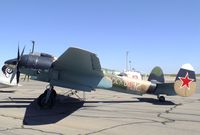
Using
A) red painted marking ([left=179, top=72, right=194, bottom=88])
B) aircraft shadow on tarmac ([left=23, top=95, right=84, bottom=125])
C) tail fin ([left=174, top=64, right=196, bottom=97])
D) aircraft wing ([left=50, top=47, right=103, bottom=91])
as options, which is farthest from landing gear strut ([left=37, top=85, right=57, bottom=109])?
red painted marking ([left=179, top=72, right=194, bottom=88])

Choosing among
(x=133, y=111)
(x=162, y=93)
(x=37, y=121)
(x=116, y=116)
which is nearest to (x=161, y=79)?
(x=162, y=93)

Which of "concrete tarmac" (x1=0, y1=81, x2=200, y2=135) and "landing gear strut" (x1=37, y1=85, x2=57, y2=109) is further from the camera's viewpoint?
"landing gear strut" (x1=37, y1=85, x2=57, y2=109)

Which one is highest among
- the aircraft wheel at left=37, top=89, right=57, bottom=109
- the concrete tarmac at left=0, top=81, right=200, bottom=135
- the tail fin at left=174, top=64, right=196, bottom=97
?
the tail fin at left=174, top=64, right=196, bottom=97

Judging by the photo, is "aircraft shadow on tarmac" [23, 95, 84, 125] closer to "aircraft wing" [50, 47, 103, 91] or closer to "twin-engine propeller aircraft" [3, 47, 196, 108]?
"twin-engine propeller aircraft" [3, 47, 196, 108]

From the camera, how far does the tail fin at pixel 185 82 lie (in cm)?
1839

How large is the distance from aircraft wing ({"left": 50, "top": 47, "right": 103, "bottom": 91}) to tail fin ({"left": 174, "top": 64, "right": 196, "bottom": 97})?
502 cm

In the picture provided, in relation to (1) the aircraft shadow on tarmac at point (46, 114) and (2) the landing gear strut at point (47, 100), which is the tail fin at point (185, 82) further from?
(2) the landing gear strut at point (47, 100)

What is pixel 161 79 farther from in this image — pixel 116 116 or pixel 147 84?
pixel 116 116

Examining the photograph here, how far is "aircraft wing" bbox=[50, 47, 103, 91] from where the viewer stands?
14312 millimetres

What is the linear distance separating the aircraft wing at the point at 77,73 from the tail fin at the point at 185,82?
5024 millimetres

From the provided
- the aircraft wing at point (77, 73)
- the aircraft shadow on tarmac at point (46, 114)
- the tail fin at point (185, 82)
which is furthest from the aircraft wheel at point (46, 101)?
the tail fin at point (185, 82)

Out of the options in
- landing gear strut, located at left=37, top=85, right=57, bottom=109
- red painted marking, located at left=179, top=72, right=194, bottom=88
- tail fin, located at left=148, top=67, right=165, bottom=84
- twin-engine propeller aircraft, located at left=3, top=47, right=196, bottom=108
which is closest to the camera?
twin-engine propeller aircraft, located at left=3, top=47, right=196, bottom=108

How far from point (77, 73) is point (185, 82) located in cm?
686

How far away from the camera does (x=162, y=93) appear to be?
1938 cm
